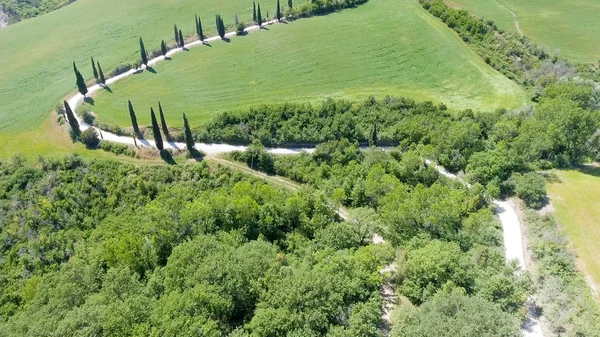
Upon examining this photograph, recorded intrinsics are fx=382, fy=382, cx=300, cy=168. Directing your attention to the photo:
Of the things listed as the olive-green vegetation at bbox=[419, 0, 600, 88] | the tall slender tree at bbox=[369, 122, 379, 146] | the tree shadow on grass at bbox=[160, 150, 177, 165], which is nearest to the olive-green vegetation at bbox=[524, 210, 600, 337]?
the tall slender tree at bbox=[369, 122, 379, 146]

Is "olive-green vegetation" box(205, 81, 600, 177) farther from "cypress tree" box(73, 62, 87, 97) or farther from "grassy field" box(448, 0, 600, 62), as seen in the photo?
"grassy field" box(448, 0, 600, 62)

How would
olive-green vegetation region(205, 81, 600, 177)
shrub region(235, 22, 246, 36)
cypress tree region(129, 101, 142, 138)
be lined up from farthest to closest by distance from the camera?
shrub region(235, 22, 246, 36) → cypress tree region(129, 101, 142, 138) → olive-green vegetation region(205, 81, 600, 177)

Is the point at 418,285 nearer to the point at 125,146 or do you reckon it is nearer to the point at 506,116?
the point at 506,116

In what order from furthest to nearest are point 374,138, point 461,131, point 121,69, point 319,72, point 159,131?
1. point 121,69
2. point 319,72
3. point 374,138
4. point 159,131
5. point 461,131

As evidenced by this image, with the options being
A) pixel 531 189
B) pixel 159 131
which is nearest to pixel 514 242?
pixel 531 189

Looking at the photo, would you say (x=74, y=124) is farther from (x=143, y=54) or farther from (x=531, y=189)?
(x=531, y=189)

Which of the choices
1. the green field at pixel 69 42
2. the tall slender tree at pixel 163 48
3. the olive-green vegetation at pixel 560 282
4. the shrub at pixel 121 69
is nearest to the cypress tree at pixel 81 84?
the green field at pixel 69 42

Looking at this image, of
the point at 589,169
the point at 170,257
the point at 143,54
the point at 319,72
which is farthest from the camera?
the point at 143,54
